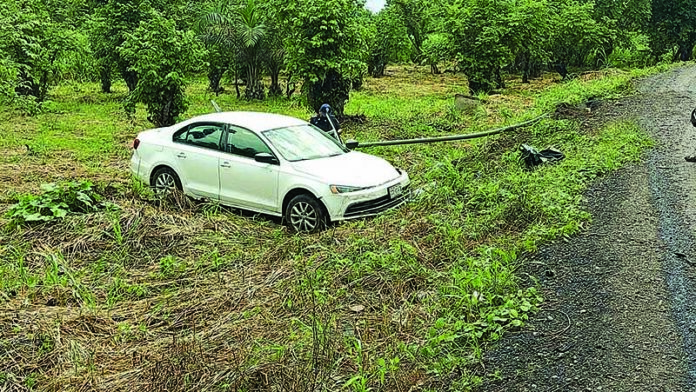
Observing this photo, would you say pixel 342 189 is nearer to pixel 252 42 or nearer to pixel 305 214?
pixel 305 214

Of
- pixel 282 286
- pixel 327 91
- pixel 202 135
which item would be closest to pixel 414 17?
pixel 327 91

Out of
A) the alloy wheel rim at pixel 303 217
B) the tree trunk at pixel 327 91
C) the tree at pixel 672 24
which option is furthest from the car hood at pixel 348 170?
the tree at pixel 672 24

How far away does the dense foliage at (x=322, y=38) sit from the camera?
15961mm

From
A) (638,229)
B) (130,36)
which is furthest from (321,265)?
(130,36)

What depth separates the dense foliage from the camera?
16.0 meters

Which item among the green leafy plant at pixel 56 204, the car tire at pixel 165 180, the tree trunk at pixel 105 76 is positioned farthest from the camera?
the tree trunk at pixel 105 76

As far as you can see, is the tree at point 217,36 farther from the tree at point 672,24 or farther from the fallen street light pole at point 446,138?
the tree at point 672,24

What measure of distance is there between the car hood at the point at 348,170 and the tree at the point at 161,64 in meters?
7.89

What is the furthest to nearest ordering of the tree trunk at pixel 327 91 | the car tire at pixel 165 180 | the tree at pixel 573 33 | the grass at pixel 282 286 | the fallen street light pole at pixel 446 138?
the tree at pixel 573 33 < the tree trunk at pixel 327 91 < the fallen street light pole at pixel 446 138 < the car tire at pixel 165 180 < the grass at pixel 282 286

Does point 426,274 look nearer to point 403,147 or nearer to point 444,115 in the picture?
point 403,147

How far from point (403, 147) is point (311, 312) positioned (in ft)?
Result: 27.9

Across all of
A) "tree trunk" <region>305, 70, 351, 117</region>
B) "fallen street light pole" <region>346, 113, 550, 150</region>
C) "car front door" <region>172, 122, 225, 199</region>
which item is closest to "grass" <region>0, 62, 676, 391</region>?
"car front door" <region>172, 122, 225, 199</region>

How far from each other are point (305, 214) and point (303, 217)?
0.05 metres

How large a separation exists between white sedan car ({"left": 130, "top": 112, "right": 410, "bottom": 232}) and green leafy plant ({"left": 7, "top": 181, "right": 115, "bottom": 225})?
3.49 feet
